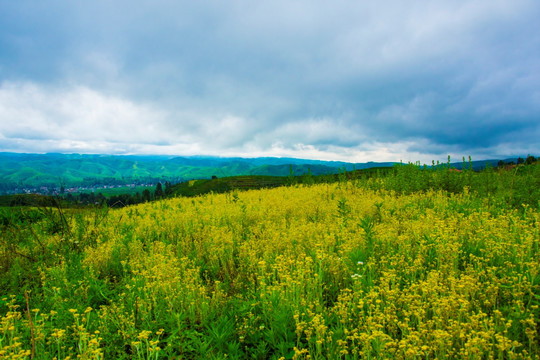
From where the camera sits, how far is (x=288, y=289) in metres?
3.50

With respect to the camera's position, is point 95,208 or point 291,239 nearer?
point 291,239

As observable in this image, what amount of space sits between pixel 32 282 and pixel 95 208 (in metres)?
6.22

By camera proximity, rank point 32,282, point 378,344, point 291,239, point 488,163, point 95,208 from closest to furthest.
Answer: point 378,344 → point 32,282 → point 291,239 → point 95,208 → point 488,163

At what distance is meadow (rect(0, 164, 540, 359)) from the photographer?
2.69m

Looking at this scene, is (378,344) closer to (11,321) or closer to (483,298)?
(483,298)

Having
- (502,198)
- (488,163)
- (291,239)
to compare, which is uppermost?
(488,163)

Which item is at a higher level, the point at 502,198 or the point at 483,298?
the point at 502,198

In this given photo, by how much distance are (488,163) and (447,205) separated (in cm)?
672

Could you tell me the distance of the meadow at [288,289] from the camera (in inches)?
106

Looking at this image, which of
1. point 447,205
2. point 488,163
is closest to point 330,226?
point 447,205

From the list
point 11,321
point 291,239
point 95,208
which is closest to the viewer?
point 11,321

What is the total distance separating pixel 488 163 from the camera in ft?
40.4

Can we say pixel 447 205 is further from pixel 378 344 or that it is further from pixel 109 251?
pixel 109 251

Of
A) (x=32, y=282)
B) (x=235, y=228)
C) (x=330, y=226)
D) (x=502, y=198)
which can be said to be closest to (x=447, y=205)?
(x=502, y=198)
